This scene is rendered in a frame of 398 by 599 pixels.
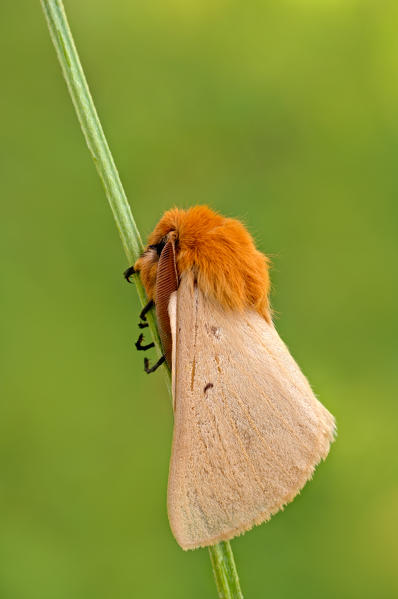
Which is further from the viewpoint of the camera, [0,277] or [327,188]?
[327,188]

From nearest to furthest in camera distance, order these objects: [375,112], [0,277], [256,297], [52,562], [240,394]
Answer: [240,394] < [256,297] < [52,562] < [0,277] < [375,112]

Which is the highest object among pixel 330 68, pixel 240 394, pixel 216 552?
pixel 330 68

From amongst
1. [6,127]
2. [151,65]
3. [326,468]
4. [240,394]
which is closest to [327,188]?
[151,65]

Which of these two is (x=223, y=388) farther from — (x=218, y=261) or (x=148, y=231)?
(x=148, y=231)

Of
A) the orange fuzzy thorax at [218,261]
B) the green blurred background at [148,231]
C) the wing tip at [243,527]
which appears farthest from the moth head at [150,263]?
the green blurred background at [148,231]

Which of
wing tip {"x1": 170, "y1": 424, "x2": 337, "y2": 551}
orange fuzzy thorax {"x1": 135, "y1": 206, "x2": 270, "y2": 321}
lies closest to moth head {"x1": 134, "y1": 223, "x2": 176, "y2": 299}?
orange fuzzy thorax {"x1": 135, "y1": 206, "x2": 270, "y2": 321}

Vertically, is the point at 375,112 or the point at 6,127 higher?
the point at 6,127

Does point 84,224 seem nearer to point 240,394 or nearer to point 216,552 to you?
point 240,394
